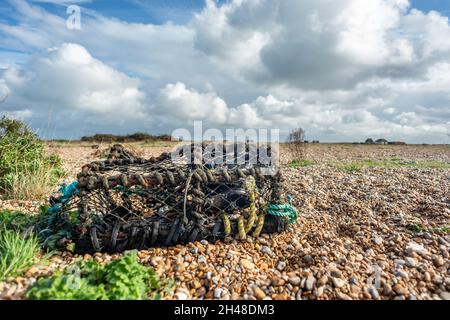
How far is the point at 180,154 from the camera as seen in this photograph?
430cm

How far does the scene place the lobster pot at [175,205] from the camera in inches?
127

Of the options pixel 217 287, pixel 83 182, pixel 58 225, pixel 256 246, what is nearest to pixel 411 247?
pixel 256 246

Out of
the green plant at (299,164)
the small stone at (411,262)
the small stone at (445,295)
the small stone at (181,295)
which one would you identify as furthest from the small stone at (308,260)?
the green plant at (299,164)

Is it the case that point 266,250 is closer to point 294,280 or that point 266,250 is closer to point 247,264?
point 247,264

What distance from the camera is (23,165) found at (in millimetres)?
7031

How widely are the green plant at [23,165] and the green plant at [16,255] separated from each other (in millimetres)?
3361

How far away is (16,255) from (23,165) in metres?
5.02

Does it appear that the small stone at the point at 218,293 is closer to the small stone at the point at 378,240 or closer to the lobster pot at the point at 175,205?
the lobster pot at the point at 175,205

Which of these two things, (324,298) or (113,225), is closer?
(324,298)

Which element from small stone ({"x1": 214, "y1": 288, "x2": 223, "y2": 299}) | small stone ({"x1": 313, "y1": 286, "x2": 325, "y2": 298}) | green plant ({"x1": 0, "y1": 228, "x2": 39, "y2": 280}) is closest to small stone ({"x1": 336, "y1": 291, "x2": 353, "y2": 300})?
small stone ({"x1": 313, "y1": 286, "x2": 325, "y2": 298})

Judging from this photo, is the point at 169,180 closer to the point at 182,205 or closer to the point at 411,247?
the point at 182,205

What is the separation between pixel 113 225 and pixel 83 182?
0.57m
